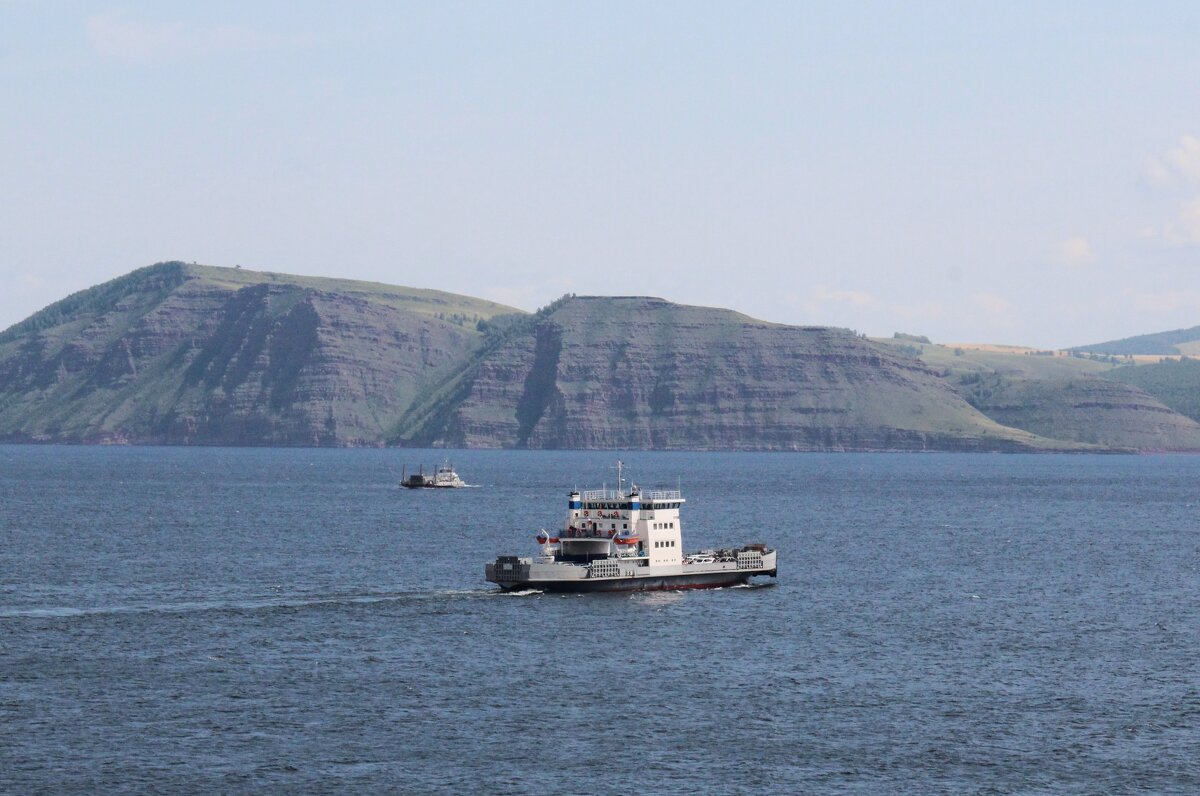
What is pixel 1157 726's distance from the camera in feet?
239

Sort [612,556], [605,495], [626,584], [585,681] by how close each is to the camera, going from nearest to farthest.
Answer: [585,681]
[626,584]
[612,556]
[605,495]

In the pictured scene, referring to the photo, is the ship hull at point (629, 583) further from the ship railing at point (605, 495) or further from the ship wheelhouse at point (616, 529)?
the ship railing at point (605, 495)

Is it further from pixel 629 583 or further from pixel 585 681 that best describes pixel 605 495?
pixel 585 681

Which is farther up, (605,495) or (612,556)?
(605,495)

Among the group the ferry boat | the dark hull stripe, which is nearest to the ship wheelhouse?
the ferry boat

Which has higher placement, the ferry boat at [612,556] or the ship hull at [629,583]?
the ferry boat at [612,556]

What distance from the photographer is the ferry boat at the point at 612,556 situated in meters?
112

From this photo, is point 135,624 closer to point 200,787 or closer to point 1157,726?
point 200,787

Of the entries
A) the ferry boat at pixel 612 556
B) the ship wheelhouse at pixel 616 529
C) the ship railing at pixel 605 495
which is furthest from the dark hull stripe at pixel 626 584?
the ship railing at pixel 605 495

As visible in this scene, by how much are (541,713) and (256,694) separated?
13669 millimetres

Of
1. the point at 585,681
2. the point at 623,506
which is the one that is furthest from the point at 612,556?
the point at 585,681

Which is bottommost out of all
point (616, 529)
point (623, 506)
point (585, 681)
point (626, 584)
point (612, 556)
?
point (585, 681)

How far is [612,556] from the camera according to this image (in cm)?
11425

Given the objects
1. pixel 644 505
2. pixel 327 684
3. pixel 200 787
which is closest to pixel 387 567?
pixel 644 505
